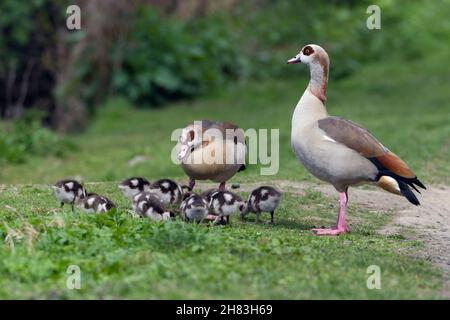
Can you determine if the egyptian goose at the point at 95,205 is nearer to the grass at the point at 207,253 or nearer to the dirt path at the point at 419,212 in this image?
the grass at the point at 207,253

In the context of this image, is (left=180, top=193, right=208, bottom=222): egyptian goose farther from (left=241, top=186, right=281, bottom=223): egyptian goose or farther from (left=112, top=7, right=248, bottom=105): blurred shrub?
(left=112, top=7, right=248, bottom=105): blurred shrub

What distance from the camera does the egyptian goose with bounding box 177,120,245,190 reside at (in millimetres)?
10258

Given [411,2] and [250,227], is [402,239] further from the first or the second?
[411,2]

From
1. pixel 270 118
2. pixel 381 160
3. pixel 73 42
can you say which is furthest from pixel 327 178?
pixel 73 42

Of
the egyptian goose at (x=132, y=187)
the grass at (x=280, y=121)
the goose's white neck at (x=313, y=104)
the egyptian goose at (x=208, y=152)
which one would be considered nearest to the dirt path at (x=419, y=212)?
the grass at (x=280, y=121)

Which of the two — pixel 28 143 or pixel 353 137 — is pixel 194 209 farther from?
pixel 28 143

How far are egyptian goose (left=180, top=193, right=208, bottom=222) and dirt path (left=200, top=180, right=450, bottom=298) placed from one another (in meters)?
1.90

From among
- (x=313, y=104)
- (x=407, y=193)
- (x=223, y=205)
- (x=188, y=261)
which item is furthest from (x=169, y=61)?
(x=188, y=261)

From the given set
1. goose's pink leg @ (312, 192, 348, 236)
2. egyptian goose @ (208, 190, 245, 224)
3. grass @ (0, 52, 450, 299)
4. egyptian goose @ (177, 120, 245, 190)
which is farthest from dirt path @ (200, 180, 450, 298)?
egyptian goose @ (208, 190, 245, 224)

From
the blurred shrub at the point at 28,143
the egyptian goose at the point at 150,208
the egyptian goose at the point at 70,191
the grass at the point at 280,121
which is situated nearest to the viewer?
the egyptian goose at the point at 150,208

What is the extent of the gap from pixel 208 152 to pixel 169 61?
11.8 meters

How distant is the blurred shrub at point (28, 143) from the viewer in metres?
16.1

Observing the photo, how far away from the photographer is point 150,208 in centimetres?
930

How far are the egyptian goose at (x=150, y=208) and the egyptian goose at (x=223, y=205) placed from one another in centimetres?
41
